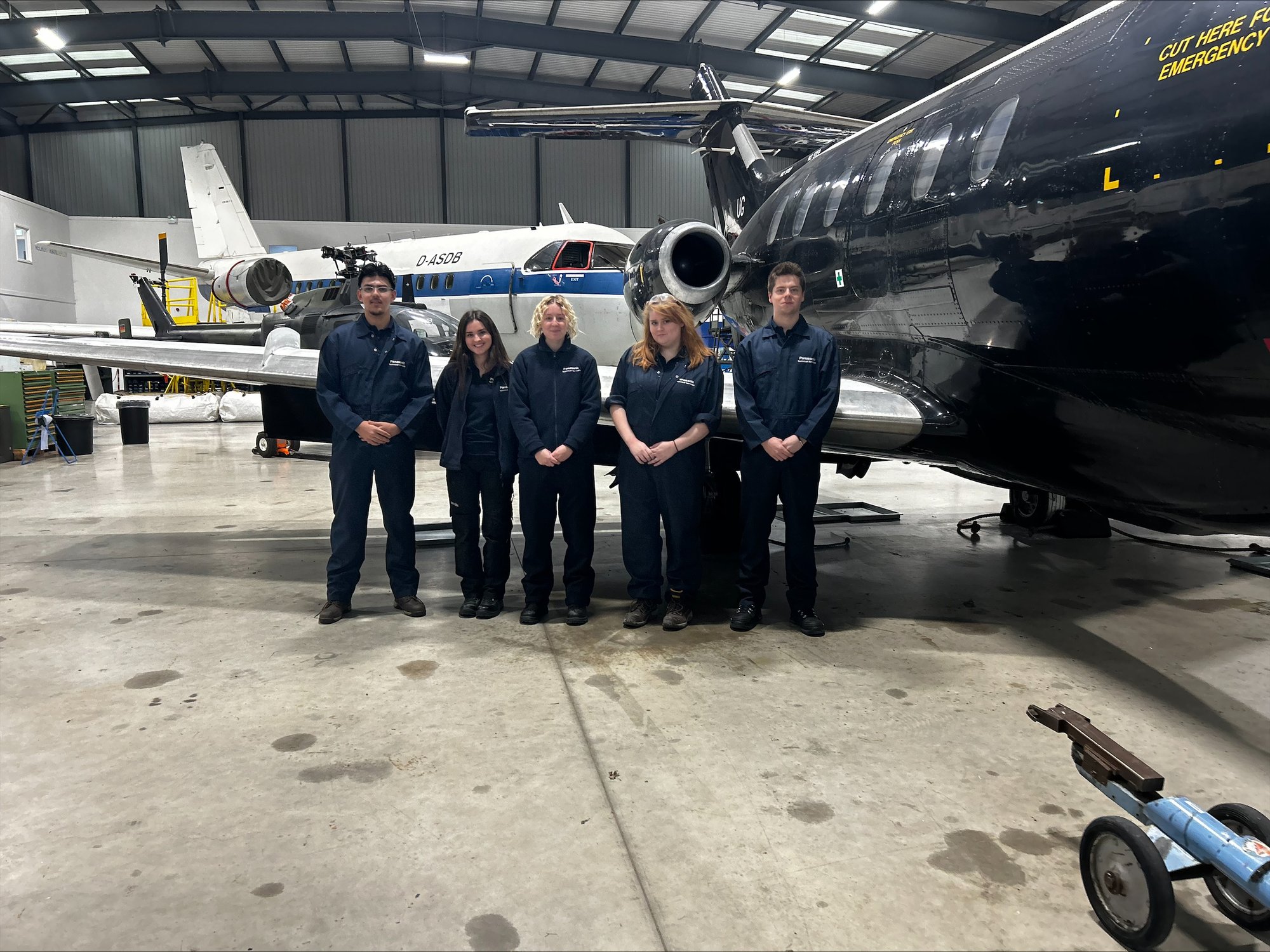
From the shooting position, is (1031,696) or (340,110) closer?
(1031,696)

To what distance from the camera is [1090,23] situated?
412 cm

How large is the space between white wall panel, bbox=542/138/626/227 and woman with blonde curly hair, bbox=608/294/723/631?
89.5ft

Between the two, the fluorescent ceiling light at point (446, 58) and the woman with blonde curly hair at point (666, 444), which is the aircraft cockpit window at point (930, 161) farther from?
the fluorescent ceiling light at point (446, 58)

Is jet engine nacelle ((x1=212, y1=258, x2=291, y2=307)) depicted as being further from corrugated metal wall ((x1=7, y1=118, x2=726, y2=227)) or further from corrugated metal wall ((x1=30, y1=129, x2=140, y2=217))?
corrugated metal wall ((x1=30, y1=129, x2=140, y2=217))

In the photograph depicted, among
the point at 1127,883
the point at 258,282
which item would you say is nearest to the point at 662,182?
the point at 258,282

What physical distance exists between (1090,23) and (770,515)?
2844mm

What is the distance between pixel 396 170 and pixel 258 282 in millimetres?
11575

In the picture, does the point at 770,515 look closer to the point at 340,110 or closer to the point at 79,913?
the point at 79,913

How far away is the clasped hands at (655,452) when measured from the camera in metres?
4.85

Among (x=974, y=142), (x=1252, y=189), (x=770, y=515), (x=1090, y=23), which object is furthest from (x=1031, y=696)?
(x=1090, y=23)

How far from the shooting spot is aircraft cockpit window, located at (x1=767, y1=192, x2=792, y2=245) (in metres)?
6.96

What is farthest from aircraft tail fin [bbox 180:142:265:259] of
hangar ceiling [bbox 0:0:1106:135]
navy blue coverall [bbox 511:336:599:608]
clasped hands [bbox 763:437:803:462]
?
clasped hands [bbox 763:437:803:462]

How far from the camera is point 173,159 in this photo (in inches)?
1175

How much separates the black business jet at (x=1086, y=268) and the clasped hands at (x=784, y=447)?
546 millimetres
